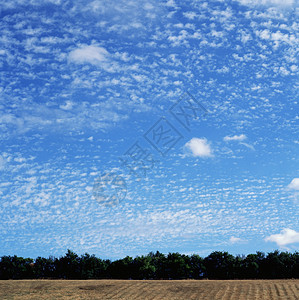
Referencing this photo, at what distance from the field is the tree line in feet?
81.4

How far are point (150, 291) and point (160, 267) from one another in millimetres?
35461

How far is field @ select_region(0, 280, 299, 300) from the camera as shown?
48281 mm

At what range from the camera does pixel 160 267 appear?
3494 inches

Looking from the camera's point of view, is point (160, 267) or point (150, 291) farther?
point (160, 267)

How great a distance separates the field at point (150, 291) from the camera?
48281mm

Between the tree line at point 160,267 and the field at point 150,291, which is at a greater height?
the tree line at point 160,267

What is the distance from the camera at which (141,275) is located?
84000 millimetres

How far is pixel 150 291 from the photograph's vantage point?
178 feet

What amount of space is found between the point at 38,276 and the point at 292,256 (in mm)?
63500

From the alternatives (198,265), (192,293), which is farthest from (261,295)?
(198,265)

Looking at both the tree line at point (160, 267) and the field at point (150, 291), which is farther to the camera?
the tree line at point (160, 267)

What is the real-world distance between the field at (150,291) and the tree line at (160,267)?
24796mm

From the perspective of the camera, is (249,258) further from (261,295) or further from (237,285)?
(261,295)

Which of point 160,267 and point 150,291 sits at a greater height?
point 160,267
